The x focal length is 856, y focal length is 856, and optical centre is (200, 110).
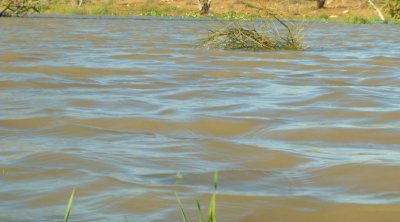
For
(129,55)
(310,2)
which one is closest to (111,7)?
(310,2)

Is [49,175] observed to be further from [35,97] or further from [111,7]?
[111,7]

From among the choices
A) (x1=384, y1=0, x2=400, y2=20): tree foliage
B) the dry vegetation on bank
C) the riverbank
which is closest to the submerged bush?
(x1=384, y1=0, x2=400, y2=20): tree foliage

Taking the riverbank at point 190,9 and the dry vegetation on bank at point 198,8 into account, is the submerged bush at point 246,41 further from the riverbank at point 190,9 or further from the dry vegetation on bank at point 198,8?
the riverbank at point 190,9

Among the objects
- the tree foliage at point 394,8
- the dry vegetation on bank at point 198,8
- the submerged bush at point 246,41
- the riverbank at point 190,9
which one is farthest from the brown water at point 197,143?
the riverbank at point 190,9

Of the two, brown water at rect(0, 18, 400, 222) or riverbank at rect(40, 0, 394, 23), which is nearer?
brown water at rect(0, 18, 400, 222)

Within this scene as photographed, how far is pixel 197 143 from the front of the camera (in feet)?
13.5

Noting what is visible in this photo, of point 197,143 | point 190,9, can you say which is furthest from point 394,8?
point 190,9

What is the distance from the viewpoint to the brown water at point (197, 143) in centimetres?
288

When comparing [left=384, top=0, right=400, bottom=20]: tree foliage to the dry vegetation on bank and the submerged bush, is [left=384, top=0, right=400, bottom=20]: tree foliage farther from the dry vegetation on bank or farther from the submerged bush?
the dry vegetation on bank

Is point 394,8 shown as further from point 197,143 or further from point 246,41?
point 197,143

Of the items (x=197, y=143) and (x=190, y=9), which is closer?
(x=197, y=143)

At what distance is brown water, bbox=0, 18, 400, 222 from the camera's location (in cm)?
288

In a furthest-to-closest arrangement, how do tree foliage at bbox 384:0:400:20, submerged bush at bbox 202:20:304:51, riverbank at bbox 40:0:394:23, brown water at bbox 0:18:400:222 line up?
riverbank at bbox 40:0:394:23, tree foliage at bbox 384:0:400:20, submerged bush at bbox 202:20:304:51, brown water at bbox 0:18:400:222

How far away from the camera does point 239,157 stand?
12.4 feet
